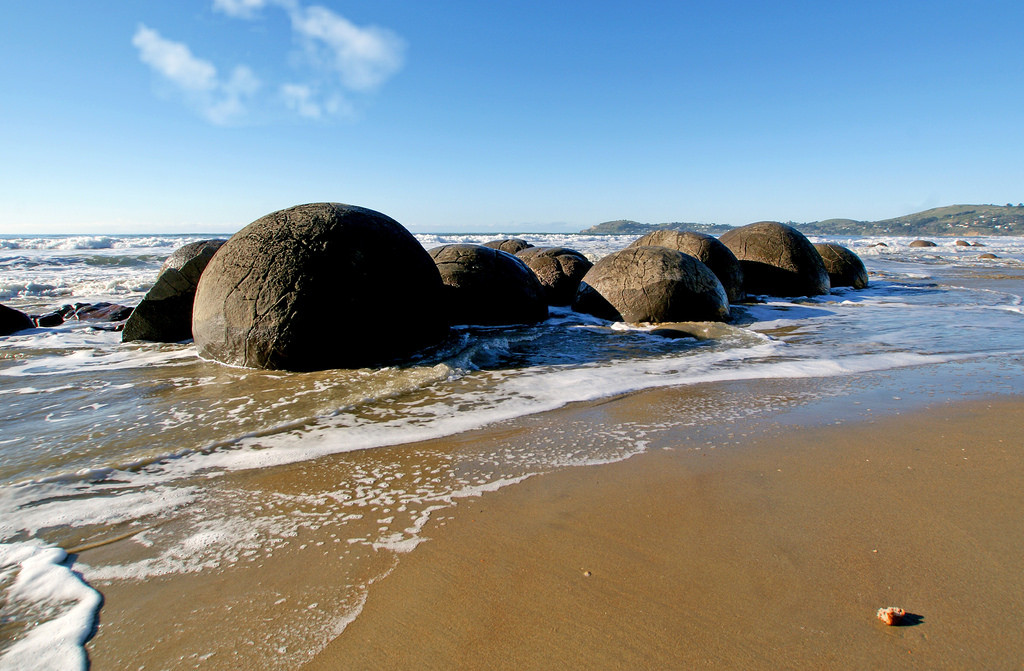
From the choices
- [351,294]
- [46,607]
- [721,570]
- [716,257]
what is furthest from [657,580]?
[716,257]

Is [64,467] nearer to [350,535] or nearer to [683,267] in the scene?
[350,535]

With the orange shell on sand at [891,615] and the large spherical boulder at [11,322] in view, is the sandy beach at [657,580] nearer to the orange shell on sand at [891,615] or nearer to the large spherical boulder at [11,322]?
the orange shell on sand at [891,615]

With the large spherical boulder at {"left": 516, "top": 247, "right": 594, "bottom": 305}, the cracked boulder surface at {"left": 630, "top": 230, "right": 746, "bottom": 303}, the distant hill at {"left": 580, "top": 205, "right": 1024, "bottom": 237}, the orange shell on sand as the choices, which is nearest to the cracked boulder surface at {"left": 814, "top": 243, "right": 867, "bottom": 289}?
the cracked boulder surface at {"left": 630, "top": 230, "right": 746, "bottom": 303}

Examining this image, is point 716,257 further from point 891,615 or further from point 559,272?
point 891,615

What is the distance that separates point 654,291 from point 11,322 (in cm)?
906

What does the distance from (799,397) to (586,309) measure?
15.3 feet

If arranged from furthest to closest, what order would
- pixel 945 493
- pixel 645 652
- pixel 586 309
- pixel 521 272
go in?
pixel 586 309, pixel 521 272, pixel 945 493, pixel 645 652

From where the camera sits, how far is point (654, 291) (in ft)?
26.5

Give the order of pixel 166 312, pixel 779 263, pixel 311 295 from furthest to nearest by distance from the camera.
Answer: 1. pixel 779 263
2. pixel 166 312
3. pixel 311 295

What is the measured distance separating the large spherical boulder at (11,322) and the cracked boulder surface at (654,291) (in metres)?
8.12

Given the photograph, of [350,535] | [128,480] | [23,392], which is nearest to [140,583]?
[350,535]

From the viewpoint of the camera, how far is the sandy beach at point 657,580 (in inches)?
64.3

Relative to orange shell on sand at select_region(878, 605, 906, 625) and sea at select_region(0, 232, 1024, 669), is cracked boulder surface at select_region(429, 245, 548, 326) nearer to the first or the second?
sea at select_region(0, 232, 1024, 669)

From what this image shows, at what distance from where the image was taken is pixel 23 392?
184 inches
